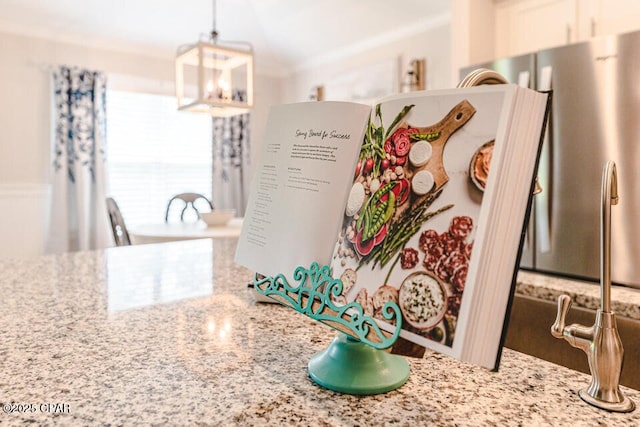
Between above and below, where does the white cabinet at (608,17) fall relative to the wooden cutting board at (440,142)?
above

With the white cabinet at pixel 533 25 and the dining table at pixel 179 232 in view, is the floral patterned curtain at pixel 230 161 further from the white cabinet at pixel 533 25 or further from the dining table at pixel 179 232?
the white cabinet at pixel 533 25

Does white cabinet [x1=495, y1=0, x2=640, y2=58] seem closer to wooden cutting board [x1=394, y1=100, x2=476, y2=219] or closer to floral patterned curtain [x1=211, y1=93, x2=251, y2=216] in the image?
wooden cutting board [x1=394, y1=100, x2=476, y2=219]

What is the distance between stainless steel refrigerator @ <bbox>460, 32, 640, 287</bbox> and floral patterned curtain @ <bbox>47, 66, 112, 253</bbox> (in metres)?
3.53

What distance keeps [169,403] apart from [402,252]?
1.06 feet

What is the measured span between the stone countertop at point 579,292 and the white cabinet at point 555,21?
1196mm

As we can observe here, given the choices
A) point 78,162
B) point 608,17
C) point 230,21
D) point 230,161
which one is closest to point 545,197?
point 608,17

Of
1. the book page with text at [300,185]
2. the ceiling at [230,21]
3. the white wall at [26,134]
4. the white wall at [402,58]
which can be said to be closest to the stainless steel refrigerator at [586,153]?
the white wall at [402,58]

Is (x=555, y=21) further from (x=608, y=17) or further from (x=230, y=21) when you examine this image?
(x=230, y=21)

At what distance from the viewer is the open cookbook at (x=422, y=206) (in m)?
0.39

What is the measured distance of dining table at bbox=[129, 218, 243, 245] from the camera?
2850 mm

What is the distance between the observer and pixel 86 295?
1029 mm

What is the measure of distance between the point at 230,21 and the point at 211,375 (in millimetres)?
4308

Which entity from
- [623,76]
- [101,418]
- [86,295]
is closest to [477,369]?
[101,418]

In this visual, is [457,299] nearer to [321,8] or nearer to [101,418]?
[101,418]
